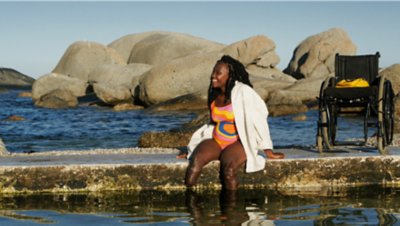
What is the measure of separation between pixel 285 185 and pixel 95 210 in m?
2.05

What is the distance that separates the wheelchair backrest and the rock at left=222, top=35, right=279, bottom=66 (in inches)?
1110

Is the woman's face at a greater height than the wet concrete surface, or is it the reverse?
the woman's face

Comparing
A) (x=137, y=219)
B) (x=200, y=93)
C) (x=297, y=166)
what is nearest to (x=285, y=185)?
(x=297, y=166)

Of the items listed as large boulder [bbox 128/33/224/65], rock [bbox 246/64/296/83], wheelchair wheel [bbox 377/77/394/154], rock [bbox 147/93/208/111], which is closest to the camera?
wheelchair wheel [bbox 377/77/394/154]

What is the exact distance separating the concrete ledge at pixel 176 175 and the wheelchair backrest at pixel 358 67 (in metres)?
1.35

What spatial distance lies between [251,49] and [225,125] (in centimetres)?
3080

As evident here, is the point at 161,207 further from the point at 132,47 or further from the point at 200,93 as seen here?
the point at 132,47

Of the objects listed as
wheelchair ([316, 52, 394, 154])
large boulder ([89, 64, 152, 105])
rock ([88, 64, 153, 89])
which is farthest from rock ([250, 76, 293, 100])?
wheelchair ([316, 52, 394, 154])

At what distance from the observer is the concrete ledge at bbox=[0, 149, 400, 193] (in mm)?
7766

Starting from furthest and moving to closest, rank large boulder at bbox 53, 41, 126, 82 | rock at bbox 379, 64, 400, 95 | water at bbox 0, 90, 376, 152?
large boulder at bbox 53, 41, 126, 82
rock at bbox 379, 64, 400, 95
water at bbox 0, 90, 376, 152

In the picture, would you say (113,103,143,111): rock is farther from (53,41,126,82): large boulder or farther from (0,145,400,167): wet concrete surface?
(0,145,400,167): wet concrete surface

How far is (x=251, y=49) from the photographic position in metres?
38.1

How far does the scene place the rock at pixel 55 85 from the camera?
3997 cm

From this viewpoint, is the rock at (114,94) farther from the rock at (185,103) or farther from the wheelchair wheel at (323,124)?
the wheelchair wheel at (323,124)
